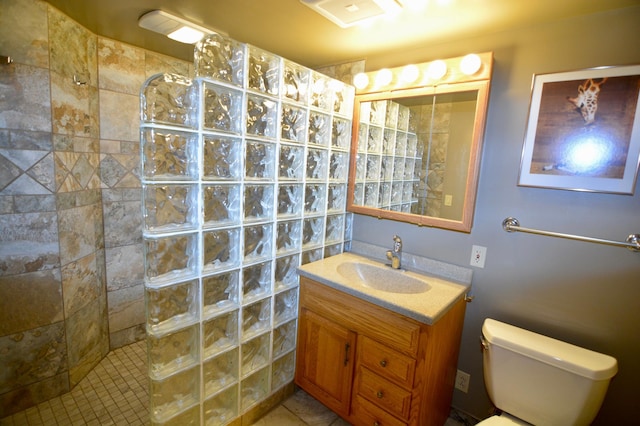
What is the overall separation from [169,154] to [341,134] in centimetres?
112

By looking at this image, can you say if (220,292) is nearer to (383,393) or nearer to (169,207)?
(169,207)

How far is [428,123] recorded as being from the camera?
1.74 m

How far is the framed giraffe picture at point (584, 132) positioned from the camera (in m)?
1.25

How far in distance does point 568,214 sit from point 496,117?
575mm

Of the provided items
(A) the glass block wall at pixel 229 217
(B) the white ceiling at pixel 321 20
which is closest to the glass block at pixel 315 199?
(A) the glass block wall at pixel 229 217

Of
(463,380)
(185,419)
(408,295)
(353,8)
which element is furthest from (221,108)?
(463,380)

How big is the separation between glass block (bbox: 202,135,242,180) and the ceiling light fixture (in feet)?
2.45

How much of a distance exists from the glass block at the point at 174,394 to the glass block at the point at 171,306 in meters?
0.24

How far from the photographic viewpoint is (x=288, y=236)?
69.7 inches

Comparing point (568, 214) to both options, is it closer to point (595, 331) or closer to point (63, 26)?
point (595, 331)

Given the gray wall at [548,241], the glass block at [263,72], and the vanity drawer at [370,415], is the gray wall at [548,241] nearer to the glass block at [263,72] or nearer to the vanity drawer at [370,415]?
the vanity drawer at [370,415]

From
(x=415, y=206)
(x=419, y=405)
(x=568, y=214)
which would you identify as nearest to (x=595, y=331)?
(x=568, y=214)

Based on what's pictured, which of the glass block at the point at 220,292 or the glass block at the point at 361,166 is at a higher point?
the glass block at the point at 361,166

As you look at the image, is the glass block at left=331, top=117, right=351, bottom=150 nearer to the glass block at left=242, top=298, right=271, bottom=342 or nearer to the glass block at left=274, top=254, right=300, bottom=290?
the glass block at left=274, top=254, right=300, bottom=290
